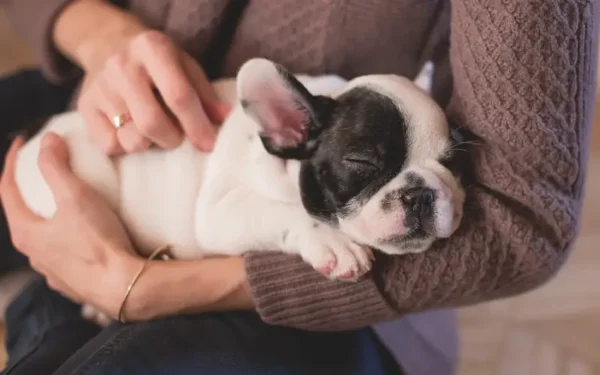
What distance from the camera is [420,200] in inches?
29.5

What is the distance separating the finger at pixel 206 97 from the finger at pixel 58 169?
22 centimetres

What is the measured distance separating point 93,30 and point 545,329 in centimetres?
109

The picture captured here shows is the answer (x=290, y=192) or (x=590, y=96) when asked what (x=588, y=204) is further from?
(x=290, y=192)

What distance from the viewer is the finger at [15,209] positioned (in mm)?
997

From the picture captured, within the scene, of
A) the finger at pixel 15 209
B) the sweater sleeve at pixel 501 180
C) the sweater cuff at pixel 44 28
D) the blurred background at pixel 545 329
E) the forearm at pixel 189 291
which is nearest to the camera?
the sweater sleeve at pixel 501 180

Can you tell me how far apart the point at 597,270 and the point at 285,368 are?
3.14 feet

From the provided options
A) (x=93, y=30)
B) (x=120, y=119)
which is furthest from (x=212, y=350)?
(x=93, y=30)

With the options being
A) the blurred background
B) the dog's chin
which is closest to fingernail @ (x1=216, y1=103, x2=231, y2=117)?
the dog's chin

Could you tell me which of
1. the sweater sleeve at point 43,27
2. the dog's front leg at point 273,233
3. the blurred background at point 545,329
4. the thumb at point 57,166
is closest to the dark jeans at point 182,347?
the dog's front leg at point 273,233

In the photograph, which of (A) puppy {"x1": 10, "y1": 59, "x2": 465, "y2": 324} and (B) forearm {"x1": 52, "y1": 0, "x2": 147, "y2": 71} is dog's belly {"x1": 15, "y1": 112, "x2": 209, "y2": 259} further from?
(B) forearm {"x1": 52, "y1": 0, "x2": 147, "y2": 71}

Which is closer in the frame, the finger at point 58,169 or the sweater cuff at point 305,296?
the sweater cuff at point 305,296

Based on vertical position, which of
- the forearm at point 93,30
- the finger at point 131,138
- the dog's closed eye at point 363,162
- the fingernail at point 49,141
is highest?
the forearm at point 93,30

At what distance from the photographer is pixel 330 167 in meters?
0.79

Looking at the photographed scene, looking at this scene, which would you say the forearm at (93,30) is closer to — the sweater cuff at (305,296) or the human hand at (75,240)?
the human hand at (75,240)
